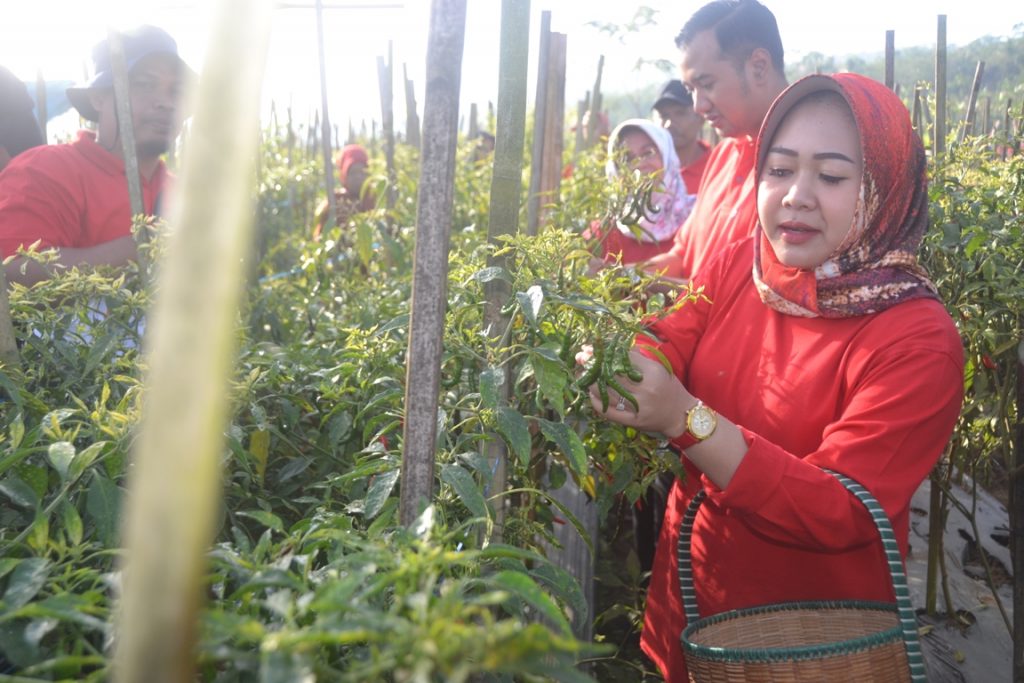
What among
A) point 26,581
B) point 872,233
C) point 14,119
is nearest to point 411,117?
point 14,119

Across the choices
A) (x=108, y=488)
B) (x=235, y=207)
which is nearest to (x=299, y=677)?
(x=235, y=207)

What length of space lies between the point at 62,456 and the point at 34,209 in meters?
1.51

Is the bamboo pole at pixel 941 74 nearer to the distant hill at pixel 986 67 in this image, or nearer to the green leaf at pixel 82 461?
the distant hill at pixel 986 67

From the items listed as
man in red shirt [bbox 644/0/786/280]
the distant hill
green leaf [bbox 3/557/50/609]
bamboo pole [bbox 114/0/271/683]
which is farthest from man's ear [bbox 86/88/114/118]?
bamboo pole [bbox 114/0/271/683]

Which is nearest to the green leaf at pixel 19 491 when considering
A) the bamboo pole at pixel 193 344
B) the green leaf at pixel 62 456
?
the green leaf at pixel 62 456

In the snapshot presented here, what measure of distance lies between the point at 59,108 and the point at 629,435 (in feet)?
30.0

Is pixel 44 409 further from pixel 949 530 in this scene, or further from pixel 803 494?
pixel 949 530

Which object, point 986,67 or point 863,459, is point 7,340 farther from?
point 986,67

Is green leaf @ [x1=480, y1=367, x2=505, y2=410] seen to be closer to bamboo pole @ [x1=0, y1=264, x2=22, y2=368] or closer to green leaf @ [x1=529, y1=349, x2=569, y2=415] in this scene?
green leaf @ [x1=529, y1=349, x2=569, y2=415]

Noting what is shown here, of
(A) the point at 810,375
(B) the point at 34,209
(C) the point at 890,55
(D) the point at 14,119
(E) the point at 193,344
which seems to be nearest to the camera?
(E) the point at 193,344

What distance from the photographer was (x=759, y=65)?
241 cm

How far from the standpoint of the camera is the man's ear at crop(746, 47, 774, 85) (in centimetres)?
239

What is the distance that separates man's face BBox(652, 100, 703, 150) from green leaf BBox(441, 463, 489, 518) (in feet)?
11.1

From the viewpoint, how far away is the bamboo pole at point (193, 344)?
435 millimetres
